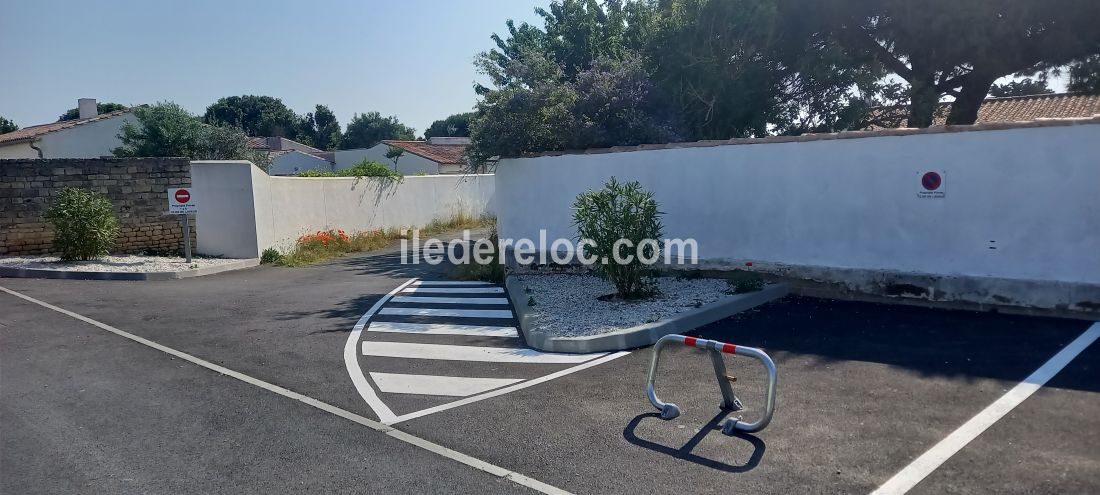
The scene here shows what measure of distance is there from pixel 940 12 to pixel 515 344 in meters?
10.6

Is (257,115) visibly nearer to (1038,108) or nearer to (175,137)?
(175,137)

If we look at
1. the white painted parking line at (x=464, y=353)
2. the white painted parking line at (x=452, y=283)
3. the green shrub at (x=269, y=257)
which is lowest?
the white painted parking line at (x=464, y=353)

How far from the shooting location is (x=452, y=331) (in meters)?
9.73

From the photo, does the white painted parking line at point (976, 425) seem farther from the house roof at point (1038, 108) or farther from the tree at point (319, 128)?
the tree at point (319, 128)

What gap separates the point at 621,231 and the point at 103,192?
41.3 ft

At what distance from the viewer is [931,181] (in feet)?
30.7

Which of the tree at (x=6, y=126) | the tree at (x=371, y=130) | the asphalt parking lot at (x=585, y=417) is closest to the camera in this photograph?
the asphalt parking lot at (x=585, y=417)

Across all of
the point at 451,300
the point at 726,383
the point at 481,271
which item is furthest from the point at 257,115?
the point at 726,383

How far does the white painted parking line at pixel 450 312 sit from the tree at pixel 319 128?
7168 cm

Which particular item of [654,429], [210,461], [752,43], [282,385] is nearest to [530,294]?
[282,385]

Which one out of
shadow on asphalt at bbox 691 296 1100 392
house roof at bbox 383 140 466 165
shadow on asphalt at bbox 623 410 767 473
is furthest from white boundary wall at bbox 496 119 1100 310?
house roof at bbox 383 140 466 165

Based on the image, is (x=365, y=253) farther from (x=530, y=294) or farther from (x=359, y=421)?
(x=359, y=421)

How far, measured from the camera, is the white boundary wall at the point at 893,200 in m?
8.43

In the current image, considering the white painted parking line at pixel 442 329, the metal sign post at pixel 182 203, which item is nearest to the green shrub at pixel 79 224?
the metal sign post at pixel 182 203
